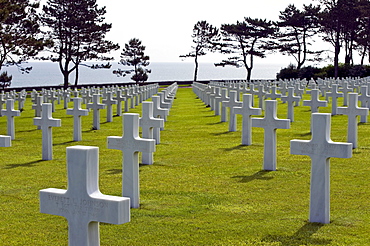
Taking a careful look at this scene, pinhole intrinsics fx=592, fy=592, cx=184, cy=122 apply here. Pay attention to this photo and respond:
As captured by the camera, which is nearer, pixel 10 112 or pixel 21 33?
pixel 10 112

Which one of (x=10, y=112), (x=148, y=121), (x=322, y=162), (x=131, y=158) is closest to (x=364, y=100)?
(x=148, y=121)

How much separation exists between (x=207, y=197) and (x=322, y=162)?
195 cm

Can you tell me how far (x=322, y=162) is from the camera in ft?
21.2

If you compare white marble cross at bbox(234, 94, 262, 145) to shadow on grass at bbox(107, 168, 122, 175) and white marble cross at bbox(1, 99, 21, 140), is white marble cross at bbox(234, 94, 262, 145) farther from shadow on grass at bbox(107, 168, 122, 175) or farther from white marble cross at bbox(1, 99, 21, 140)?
white marble cross at bbox(1, 99, 21, 140)

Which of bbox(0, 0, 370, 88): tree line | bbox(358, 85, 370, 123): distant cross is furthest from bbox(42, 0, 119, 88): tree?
bbox(358, 85, 370, 123): distant cross

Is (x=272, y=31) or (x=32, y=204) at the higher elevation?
(x=272, y=31)

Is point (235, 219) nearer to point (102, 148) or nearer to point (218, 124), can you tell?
point (102, 148)

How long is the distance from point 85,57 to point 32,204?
50.0m

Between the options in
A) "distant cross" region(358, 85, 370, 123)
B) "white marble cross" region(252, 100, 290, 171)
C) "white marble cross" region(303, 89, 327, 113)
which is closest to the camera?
"white marble cross" region(252, 100, 290, 171)

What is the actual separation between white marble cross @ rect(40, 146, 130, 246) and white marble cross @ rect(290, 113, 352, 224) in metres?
2.91

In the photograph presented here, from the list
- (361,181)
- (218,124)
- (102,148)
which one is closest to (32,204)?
(361,181)

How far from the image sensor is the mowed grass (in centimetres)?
617

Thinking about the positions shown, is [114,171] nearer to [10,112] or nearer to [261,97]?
[10,112]

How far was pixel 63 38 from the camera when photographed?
54.7m
